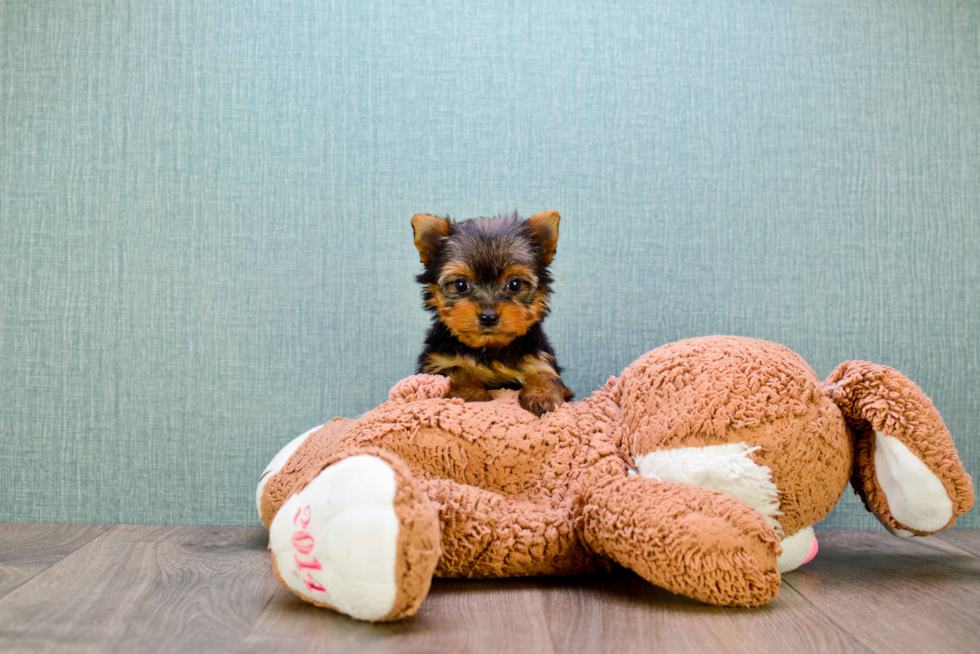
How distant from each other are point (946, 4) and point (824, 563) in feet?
6.11

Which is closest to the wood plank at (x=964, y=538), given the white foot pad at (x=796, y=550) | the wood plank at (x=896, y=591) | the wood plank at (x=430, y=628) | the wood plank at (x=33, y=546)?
the wood plank at (x=896, y=591)

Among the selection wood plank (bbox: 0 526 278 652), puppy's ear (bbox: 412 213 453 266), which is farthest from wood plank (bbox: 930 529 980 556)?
wood plank (bbox: 0 526 278 652)

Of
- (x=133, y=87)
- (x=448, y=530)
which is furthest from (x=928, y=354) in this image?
(x=133, y=87)

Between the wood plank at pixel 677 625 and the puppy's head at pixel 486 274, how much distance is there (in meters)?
0.62

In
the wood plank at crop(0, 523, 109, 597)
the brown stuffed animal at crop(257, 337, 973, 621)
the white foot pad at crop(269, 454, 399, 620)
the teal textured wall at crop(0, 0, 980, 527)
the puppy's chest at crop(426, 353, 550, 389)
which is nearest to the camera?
the white foot pad at crop(269, 454, 399, 620)

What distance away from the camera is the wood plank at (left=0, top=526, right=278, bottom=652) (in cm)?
125

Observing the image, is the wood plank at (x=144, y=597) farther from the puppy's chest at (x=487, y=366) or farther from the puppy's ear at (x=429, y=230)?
the puppy's ear at (x=429, y=230)

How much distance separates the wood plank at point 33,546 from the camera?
1676mm

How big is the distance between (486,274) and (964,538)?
1690 millimetres

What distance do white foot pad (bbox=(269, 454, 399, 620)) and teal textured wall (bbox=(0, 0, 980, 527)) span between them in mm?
962

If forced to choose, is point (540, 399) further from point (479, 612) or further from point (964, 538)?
point (964, 538)

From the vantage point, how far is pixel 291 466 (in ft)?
6.05

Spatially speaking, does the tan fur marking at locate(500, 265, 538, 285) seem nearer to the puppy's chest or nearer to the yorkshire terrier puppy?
the yorkshire terrier puppy

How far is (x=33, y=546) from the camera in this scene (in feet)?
6.40
